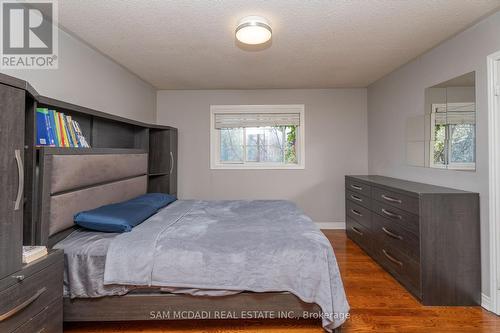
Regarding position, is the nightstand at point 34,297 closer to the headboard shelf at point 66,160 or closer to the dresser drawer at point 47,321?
the dresser drawer at point 47,321

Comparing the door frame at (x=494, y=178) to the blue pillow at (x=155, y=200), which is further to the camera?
the blue pillow at (x=155, y=200)

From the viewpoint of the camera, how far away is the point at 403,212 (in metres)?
2.39

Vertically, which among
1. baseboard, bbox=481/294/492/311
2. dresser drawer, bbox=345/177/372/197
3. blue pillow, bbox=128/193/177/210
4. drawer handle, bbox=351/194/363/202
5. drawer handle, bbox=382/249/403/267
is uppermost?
dresser drawer, bbox=345/177/372/197

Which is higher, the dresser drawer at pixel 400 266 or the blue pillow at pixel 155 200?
the blue pillow at pixel 155 200

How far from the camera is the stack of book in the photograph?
1758mm

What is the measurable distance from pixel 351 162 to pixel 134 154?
11.1 ft

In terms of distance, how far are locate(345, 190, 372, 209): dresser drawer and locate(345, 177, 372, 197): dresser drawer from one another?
0.15ft

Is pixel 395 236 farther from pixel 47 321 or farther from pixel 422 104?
pixel 47 321

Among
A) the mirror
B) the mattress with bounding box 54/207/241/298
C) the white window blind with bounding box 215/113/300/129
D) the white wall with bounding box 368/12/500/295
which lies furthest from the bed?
the white window blind with bounding box 215/113/300/129

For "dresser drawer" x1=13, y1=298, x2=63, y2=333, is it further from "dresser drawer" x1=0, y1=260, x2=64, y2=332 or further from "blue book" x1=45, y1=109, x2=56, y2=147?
"blue book" x1=45, y1=109, x2=56, y2=147

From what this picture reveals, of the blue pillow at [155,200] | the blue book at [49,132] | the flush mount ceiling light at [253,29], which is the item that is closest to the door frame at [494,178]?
the flush mount ceiling light at [253,29]

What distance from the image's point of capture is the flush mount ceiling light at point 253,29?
2078mm

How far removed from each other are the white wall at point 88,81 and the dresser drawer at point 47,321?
1.64m

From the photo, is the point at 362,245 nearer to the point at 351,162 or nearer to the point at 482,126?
the point at 351,162
